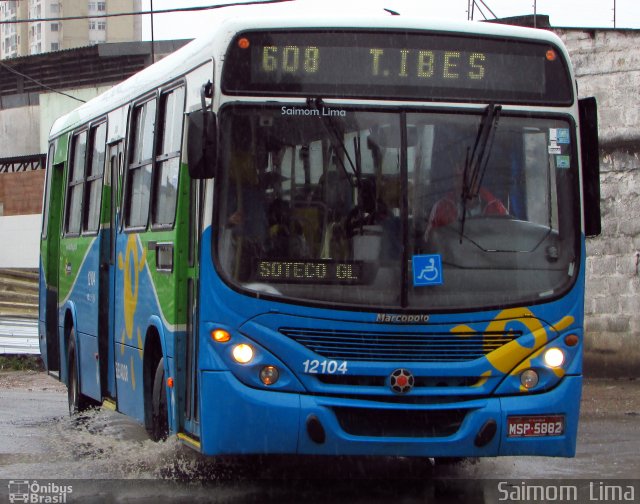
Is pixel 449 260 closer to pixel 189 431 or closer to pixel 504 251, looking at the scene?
pixel 504 251

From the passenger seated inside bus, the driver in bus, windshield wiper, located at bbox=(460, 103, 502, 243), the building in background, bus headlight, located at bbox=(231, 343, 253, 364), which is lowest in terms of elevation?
bus headlight, located at bbox=(231, 343, 253, 364)

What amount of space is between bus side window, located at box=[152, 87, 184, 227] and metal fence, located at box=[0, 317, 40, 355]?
10.8 m

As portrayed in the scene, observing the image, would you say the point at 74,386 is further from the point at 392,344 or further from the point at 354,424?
the point at 392,344

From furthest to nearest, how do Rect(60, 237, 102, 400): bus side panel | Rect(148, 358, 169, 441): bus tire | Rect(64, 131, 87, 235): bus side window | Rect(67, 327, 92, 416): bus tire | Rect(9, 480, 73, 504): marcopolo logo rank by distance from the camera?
Rect(67, 327, 92, 416): bus tire < Rect(64, 131, 87, 235): bus side window < Rect(60, 237, 102, 400): bus side panel < Rect(148, 358, 169, 441): bus tire < Rect(9, 480, 73, 504): marcopolo logo

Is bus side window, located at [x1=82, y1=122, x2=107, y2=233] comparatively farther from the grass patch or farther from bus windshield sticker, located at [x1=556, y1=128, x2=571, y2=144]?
the grass patch

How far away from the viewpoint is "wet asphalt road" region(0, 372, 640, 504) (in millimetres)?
8109

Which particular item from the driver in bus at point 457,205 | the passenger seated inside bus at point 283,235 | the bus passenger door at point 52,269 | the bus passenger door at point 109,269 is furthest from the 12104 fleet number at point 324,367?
the bus passenger door at point 52,269

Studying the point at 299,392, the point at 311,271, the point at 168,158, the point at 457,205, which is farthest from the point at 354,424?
the point at 168,158

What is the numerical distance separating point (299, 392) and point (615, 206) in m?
8.68

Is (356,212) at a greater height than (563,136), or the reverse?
(563,136)

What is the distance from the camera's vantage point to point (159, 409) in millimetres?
8984

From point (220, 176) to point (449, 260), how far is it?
1.43 m

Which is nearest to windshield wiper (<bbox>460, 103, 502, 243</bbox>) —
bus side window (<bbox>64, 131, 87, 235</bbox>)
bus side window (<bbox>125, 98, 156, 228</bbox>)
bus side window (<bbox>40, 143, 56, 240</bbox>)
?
bus side window (<bbox>125, 98, 156, 228</bbox>)

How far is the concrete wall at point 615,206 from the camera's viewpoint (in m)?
15.1
